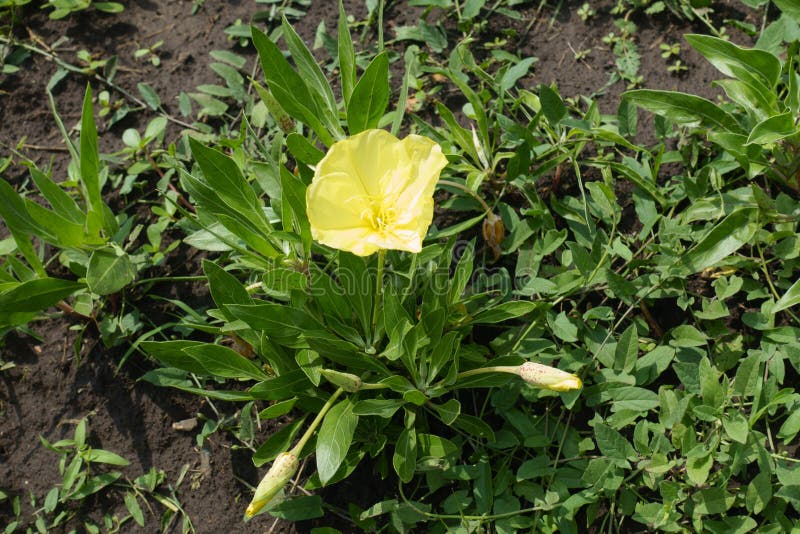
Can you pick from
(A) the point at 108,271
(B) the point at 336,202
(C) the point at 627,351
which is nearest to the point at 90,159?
(A) the point at 108,271

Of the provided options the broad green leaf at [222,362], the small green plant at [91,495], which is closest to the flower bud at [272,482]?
the broad green leaf at [222,362]

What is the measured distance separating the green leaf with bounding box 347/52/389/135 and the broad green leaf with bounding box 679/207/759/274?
3.11 ft

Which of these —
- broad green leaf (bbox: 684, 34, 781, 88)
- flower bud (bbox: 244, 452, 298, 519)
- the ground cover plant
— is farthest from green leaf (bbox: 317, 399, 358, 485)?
broad green leaf (bbox: 684, 34, 781, 88)

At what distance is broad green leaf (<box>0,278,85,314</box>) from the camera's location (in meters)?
2.03

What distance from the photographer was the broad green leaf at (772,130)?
76.2 inches

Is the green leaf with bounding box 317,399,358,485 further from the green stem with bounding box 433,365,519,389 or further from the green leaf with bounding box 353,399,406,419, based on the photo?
the green stem with bounding box 433,365,519,389

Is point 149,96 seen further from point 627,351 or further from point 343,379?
point 627,351

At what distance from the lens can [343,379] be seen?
163cm

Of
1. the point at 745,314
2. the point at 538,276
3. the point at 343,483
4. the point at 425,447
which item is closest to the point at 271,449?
the point at 343,483

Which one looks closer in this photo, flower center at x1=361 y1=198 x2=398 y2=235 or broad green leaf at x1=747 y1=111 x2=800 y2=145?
flower center at x1=361 y1=198 x2=398 y2=235

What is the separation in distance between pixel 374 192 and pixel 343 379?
0.44 metres

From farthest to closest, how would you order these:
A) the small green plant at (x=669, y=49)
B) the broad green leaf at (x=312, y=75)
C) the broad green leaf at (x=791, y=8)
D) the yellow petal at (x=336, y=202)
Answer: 1. the small green plant at (x=669, y=49)
2. the broad green leaf at (x=791, y=8)
3. the broad green leaf at (x=312, y=75)
4. the yellow petal at (x=336, y=202)

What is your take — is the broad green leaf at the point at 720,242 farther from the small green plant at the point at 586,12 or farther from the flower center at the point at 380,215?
the small green plant at the point at 586,12

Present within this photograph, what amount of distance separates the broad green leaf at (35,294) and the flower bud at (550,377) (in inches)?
53.9
